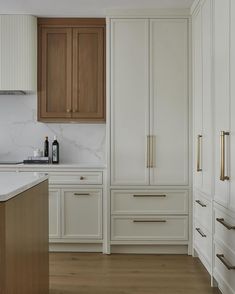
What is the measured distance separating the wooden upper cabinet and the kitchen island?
165 centimetres

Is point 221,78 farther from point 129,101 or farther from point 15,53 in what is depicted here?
point 15,53

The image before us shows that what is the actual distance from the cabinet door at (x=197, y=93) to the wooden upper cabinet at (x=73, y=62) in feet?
3.15

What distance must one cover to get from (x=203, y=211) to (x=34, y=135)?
85.0 inches

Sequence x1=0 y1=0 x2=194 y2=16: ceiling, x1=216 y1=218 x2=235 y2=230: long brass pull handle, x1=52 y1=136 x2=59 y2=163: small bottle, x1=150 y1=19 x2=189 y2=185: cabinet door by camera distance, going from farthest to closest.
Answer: x1=52 y1=136 x2=59 y2=163: small bottle
x1=150 y1=19 x2=189 y2=185: cabinet door
x1=0 y1=0 x2=194 y2=16: ceiling
x1=216 y1=218 x2=235 y2=230: long brass pull handle

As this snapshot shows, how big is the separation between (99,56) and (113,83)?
392mm

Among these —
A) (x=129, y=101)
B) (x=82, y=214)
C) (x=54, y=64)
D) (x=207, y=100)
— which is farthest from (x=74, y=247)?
(x=207, y=100)

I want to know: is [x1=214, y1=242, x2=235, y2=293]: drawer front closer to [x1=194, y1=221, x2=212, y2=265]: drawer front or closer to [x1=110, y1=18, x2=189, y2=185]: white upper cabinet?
[x1=194, y1=221, x2=212, y2=265]: drawer front

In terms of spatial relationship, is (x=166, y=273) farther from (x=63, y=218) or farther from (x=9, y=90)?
(x=9, y=90)

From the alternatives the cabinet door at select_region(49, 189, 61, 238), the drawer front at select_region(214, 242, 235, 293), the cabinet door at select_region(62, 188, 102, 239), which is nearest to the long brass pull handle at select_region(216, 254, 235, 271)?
the drawer front at select_region(214, 242, 235, 293)

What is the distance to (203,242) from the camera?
3.40 m

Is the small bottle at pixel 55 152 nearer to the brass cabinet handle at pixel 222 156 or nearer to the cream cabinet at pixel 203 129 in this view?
the cream cabinet at pixel 203 129

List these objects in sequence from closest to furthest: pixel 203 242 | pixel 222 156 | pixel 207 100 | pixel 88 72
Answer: pixel 222 156 < pixel 207 100 < pixel 203 242 < pixel 88 72

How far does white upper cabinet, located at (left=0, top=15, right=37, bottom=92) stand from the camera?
406cm

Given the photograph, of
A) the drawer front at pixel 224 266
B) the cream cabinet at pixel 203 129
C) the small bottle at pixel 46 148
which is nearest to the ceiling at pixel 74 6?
the cream cabinet at pixel 203 129
